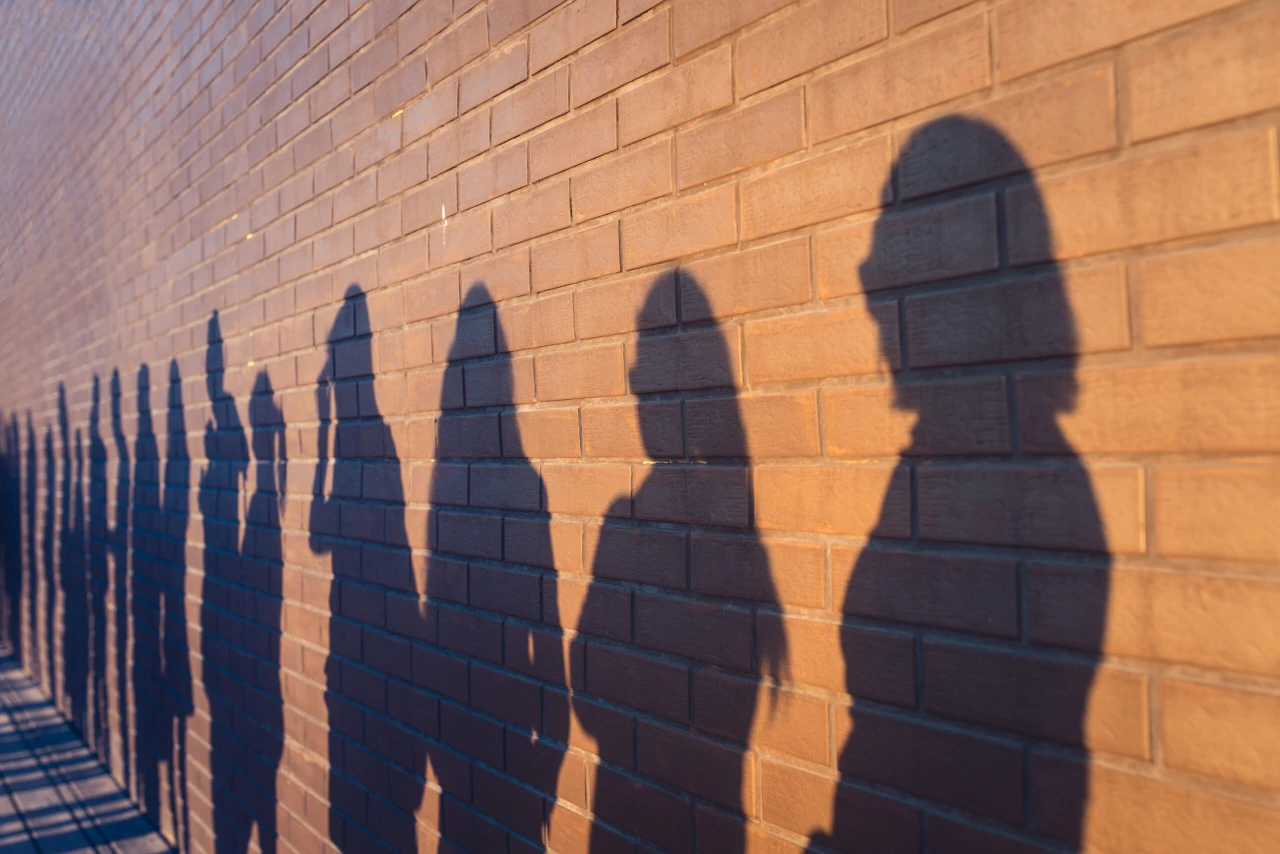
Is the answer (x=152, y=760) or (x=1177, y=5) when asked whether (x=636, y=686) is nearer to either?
(x=1177, y=5)

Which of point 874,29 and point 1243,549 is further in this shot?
point 874,29

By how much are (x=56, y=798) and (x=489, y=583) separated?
4032mm

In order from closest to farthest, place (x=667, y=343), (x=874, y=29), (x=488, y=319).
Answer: (x=874, y=29) < (x=667, y=343) < (x=488, y=319)

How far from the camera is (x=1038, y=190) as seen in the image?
3.76 feet

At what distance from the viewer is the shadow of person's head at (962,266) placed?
3.76ft

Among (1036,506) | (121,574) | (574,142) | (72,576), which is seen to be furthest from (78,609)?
(1036,506)

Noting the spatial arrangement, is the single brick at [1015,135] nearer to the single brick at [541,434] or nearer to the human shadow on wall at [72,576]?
the single brick at [541,434]

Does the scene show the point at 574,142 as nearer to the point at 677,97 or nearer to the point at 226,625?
the point at 677,97

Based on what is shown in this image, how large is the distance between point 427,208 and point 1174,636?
1.99m

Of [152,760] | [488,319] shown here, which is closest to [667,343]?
[488,319]

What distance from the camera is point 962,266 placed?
1.22 metres

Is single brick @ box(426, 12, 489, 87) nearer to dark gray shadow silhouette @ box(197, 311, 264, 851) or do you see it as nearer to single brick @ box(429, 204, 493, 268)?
single brick @ box(429, 204, 493, 268)

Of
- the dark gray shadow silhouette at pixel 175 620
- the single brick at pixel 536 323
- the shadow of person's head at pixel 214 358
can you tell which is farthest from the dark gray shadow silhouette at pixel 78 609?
the single brick at pixel 536 323

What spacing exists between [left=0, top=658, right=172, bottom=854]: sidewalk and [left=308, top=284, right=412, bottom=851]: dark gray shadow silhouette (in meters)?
2.15
